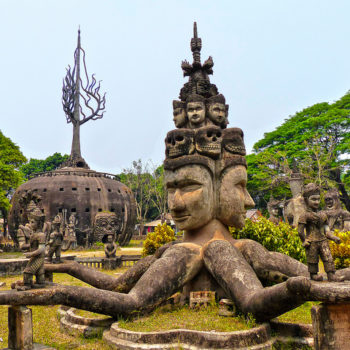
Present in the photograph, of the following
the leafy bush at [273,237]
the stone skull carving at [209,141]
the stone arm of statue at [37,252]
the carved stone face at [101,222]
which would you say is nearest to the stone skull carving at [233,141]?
the stone skull carving at [209,141]

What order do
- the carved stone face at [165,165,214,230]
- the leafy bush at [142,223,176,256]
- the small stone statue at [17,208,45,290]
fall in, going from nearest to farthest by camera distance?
the small stone statue at [17,208,45,290] → the carved stone face at [165,165,214,230] → the leafy bush at [142,223,176,256]

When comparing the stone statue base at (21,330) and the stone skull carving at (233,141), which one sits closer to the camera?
the stone statue base at (21,330)

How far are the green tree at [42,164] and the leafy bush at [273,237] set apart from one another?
4737 centimetres

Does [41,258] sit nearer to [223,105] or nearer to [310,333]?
[310,333]

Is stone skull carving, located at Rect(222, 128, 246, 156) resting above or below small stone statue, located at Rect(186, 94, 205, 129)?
below

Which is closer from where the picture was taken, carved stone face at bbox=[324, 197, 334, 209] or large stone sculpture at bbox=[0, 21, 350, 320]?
large stone sculpture at bbox=[0, 21, 350, 320]

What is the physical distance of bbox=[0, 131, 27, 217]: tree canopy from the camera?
25531 millimetres

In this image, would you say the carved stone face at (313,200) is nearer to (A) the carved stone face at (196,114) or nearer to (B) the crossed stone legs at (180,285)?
(B) the crossed stone legs at (180,285)

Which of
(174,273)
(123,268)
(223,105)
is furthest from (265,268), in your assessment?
(123,268)

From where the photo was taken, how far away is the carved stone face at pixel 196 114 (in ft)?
26.7

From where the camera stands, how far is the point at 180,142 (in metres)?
7.51

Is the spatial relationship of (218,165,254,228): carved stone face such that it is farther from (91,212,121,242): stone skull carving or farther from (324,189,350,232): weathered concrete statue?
(91,212,121,242): stone skull carving

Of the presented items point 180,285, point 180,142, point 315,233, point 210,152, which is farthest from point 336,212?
point 315,233

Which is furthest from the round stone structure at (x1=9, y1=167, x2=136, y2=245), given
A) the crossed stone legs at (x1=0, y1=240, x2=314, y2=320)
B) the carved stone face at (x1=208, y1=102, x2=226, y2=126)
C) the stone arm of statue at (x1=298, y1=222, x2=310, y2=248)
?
the stone arm of statue at (x1=298, y1=222, x2=310, y2=248)
